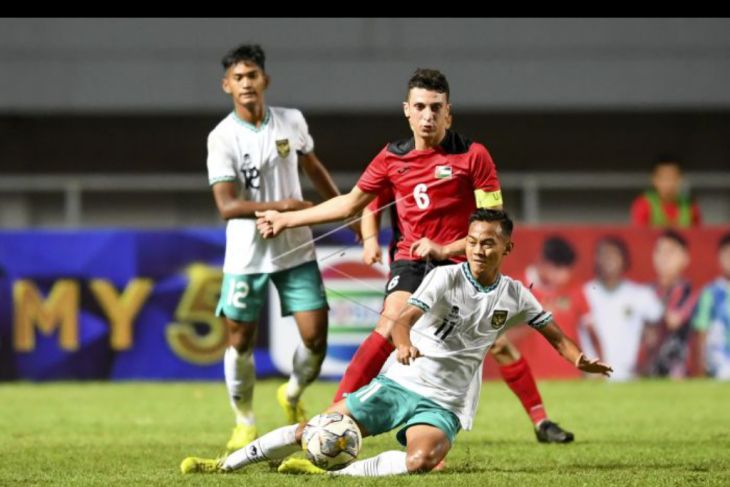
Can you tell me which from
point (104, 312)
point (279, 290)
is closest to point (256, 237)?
point (279, 290)

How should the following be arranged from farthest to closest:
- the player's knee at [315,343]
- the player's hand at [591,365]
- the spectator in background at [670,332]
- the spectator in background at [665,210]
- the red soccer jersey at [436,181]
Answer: the spectator in background at [665,210], the spectator in background at [670,332], the player's knee at [315,343], the red soccer jersey at [436,181], the player's hand at [591,365]

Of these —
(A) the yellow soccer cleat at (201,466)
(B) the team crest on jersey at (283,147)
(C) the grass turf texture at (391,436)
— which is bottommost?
(C) the grass turf texture at (391,436)

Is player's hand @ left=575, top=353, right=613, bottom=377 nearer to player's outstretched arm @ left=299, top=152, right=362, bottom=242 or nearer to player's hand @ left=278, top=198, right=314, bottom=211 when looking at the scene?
player's hand @ left=278, top=198, right=314, bottom=211

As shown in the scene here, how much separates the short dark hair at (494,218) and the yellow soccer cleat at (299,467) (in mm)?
1419

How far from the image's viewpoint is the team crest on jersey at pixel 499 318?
7895mm

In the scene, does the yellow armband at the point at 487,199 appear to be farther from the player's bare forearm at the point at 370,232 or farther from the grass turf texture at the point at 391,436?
the grass turf texture at the point at 391,436

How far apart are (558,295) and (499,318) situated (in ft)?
24.1

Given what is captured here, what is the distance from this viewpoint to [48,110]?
1958cm

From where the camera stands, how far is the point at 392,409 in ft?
25.8

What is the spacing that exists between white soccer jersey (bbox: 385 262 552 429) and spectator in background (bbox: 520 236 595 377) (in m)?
7.17

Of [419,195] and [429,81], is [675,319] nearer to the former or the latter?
[419,195]

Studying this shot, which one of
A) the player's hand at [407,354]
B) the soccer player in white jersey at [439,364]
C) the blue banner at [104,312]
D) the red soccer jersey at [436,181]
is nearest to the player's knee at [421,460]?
the soccer player in white jersey at [439,364]

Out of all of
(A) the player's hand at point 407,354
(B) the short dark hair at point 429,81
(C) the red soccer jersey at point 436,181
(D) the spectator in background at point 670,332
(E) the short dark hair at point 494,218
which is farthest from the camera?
(D) the spectator in background at point 670,332

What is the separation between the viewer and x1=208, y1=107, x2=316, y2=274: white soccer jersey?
9500 mm
